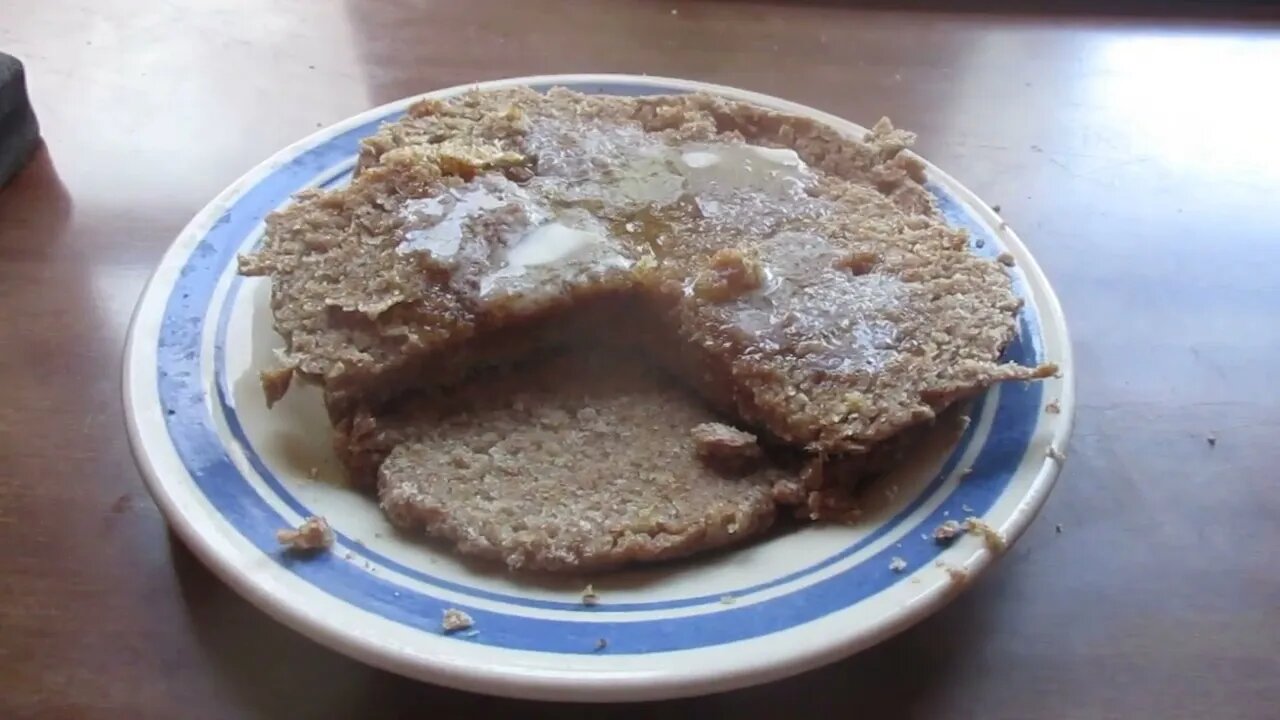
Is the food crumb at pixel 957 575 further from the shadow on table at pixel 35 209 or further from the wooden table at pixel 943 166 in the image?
the shadow on table at pixel 35 209

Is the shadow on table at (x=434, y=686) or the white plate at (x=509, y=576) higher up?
the white plate at (x=509, y=576)

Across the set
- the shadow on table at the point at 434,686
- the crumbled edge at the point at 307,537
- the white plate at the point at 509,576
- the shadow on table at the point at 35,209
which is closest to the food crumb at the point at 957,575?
the white plate at the point at 509,576

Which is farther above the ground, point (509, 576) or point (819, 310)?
point (819, 310)

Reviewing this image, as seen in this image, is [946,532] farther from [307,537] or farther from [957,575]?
[307,537]

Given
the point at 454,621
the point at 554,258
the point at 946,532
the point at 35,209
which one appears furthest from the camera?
the point at 35,209

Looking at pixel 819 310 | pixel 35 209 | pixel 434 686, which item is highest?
pixel 819 310

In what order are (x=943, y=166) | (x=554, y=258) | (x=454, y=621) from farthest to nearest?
(x=943, y=166) < (x=554, y=258) < (x=454, y=621)

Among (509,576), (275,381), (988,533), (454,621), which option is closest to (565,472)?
(509,576)

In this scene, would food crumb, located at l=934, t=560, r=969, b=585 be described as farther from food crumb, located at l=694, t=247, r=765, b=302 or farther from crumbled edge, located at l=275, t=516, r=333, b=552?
crumbled edge, located at l=275, t=516, r=333, b=552
